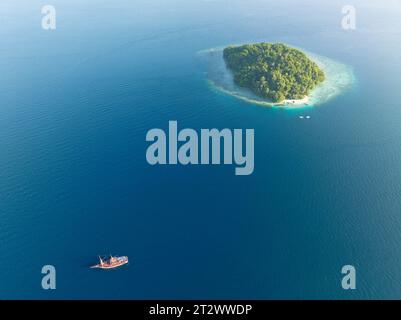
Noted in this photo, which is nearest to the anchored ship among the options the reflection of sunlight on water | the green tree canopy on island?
the reflection of sunlight on water

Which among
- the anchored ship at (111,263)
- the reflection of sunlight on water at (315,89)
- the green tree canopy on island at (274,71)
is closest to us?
the anchored ship at (111,263)

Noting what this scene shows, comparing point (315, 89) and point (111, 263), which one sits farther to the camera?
point (315, 89)

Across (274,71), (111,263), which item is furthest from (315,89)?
(111,263)

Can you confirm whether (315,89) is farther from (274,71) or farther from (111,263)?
(111,263)

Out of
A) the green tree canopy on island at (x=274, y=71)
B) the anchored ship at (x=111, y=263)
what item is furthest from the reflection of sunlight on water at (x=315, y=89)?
the anchored ship at (x=111, y=263)

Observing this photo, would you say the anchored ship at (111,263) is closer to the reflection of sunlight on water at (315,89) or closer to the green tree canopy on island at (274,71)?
the reflection of sunlight on water at (315,89)

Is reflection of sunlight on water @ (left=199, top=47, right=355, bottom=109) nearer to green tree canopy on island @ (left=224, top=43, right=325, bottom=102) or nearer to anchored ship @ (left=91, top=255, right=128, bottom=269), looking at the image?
green tree canopy on island @ (left=224, top=43, right=325, bottom=102)

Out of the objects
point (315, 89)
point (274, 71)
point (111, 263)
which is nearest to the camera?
point (111, 263)
